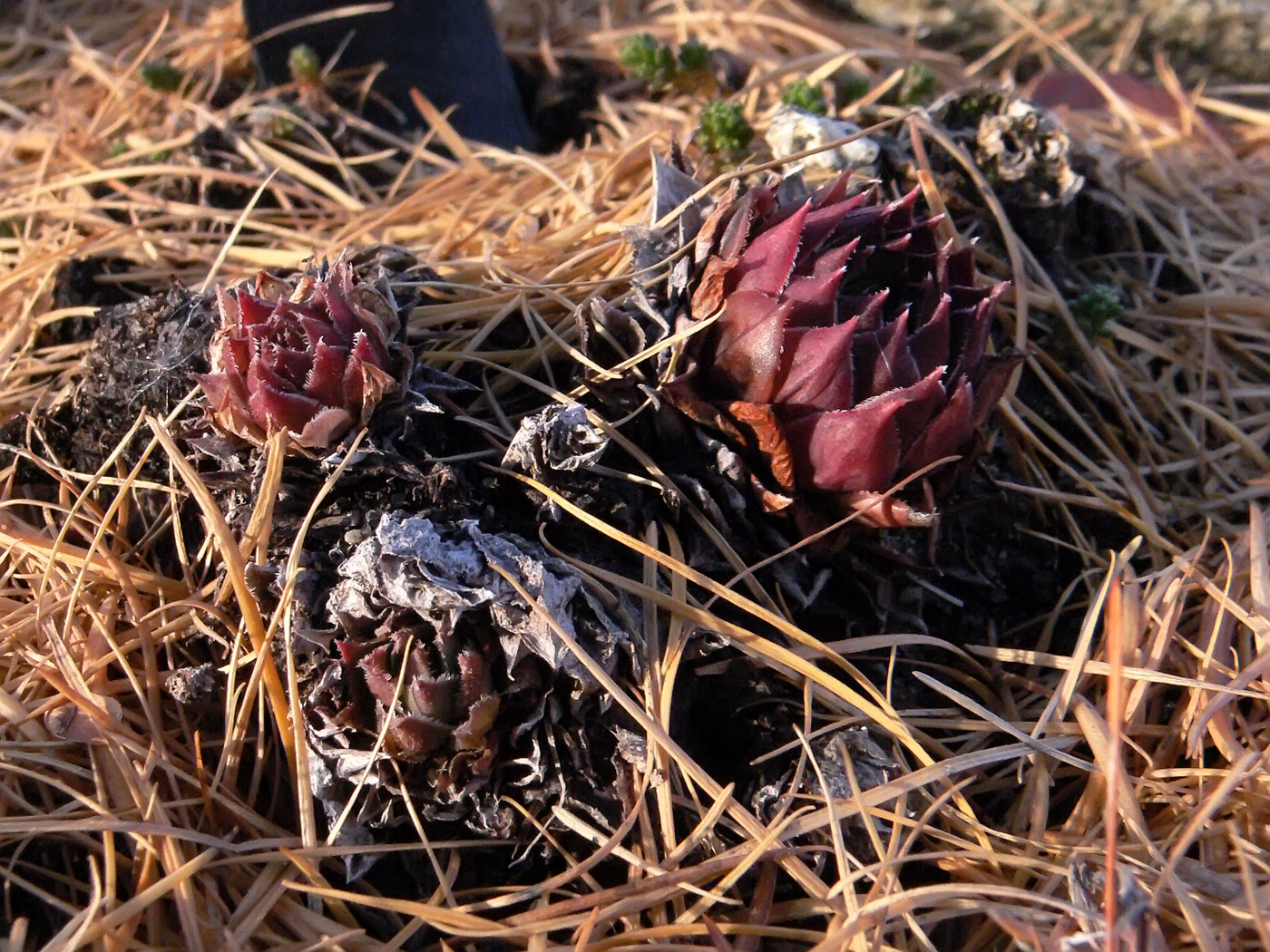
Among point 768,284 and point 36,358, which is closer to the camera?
point 768,284

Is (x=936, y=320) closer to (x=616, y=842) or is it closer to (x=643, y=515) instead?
(x=643, y=515)

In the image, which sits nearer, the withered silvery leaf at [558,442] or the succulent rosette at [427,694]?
the succulent rosette at [427,694]

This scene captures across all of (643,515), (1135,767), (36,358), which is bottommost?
(1135,767)

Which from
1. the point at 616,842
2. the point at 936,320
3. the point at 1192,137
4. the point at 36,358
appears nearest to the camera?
the point at 616,842

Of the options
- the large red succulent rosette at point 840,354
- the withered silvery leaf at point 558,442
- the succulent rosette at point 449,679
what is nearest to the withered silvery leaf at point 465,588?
the succulent rosette at point 449,679

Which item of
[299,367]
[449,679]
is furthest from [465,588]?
[299,367]

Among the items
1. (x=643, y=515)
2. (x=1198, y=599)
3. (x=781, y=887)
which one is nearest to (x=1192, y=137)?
(x=1198, y=599)

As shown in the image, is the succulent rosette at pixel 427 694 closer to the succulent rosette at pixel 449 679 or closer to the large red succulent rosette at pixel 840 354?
the succulent rosette at pixel 449 679

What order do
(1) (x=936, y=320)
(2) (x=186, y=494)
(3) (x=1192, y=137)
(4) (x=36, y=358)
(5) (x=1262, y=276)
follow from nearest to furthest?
1. (1) (x=936, y=320)
2. (2) (x=186, y=494)
3. (4) (x=36, y=358)
4. (5) (x=1262, y=276)
5. (3) (x=1192, y=137)
